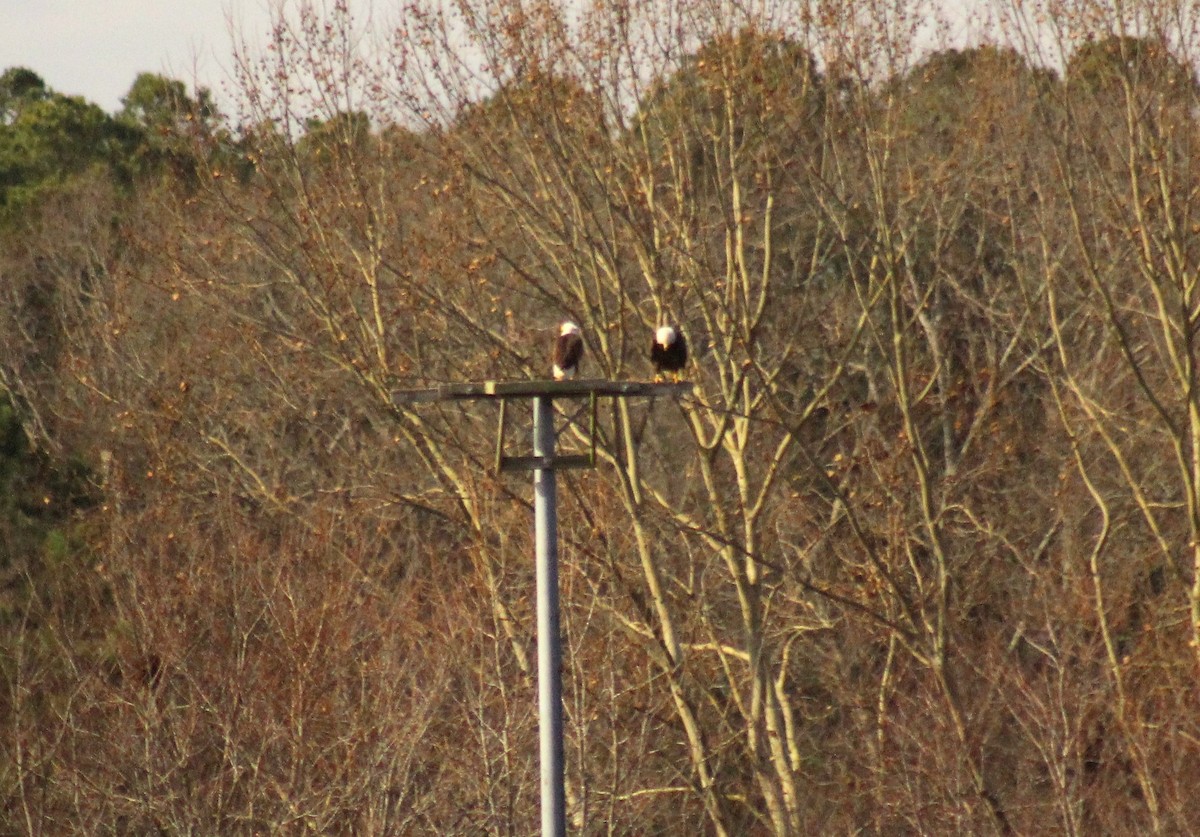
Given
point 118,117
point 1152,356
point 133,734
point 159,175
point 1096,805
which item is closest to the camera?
point 133,734

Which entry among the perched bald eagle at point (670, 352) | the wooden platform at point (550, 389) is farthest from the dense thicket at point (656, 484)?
the wooden platform at point (550, 389)

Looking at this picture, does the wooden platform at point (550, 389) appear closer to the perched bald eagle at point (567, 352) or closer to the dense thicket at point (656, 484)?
the perched bald eagle at point (567, 352)

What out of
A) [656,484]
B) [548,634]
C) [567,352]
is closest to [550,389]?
[567,352]

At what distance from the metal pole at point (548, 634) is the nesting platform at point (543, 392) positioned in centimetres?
7

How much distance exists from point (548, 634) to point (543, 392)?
1.17 meters

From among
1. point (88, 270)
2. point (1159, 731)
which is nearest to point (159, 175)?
point (88, 270)

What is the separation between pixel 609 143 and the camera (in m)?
14.1

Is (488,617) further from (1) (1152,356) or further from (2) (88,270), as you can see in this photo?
(2) (88,270)

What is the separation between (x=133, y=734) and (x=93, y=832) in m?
1.23

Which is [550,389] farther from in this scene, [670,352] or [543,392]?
[670,352]

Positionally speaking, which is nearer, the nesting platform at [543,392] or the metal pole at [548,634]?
the nesting platform at [543,392]

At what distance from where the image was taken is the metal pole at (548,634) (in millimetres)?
7906

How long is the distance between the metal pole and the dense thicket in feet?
Answer: 12.6

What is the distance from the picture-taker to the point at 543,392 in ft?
24.7
